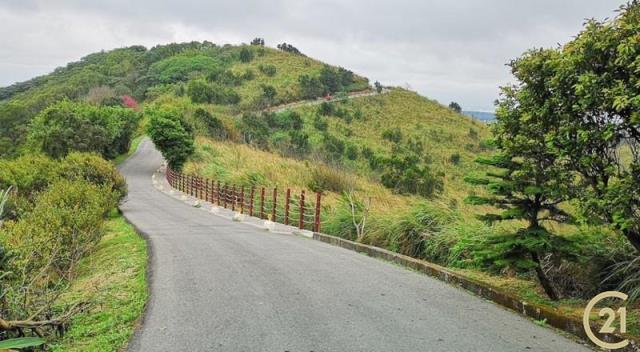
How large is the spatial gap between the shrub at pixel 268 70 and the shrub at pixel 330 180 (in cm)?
6849

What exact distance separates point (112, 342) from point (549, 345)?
4.42 m

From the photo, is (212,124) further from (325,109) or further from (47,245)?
(47,245)

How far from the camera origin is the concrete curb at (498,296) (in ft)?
19.8

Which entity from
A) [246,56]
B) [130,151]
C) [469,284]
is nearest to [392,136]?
[130,151]

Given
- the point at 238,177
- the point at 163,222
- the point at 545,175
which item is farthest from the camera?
the point at 238,177

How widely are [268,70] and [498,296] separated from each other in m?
85.4

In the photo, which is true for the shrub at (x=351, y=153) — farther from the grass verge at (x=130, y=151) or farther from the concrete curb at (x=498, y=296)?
the concrete curb at (x=498, y=296)

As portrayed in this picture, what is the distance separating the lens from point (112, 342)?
5.95m

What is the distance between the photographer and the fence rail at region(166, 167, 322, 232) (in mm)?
16406

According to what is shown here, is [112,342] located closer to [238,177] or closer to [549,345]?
[549,345]

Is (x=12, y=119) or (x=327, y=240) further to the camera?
(x=12, y=119)

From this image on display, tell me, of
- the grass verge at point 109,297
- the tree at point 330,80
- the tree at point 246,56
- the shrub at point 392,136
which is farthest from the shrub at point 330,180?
the tree at point 246,56

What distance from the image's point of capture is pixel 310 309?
22.6 feet

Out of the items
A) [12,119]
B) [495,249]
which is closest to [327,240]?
[495,249]
